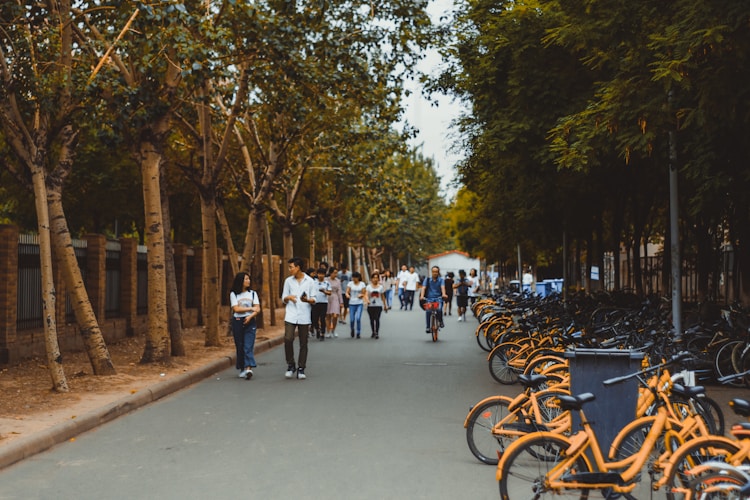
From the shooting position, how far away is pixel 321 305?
2259 centimetres

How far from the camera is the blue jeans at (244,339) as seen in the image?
14.3 metres

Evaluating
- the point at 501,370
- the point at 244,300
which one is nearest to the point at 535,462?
the point at 501,370

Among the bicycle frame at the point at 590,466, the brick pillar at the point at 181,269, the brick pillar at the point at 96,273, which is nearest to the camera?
the bicycle frame at the point at 590,466

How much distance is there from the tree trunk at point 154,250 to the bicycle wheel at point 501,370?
5.61m

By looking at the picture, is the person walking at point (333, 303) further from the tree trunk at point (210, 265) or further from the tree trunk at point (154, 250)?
the tree trunk at point (154, 250)

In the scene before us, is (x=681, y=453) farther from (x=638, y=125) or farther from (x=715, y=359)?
(x=715, y=359)

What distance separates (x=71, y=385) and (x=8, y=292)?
3559 mm

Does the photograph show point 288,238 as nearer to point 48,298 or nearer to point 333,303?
point 333,303

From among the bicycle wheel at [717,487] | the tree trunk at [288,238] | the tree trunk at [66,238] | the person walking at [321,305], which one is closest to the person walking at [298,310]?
the tree trunk at [66,238]

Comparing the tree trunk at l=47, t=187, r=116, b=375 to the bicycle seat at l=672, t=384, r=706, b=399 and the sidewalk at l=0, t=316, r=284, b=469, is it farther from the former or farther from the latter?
the bicycle seat at l=672, t=384, r=706, b=399

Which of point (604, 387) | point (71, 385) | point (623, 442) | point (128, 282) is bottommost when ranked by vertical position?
point (71, 385)

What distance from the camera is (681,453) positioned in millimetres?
5520

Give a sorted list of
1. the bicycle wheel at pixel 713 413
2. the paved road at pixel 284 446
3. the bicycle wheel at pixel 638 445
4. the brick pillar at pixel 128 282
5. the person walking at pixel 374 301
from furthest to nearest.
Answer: the person walking at pixel 374 301, the brick pillar at pixel 128 282, the bicycle wheel at pixel 713 413, the paved road at pixel 284 446, the bicycle wheel at pixel 638 445

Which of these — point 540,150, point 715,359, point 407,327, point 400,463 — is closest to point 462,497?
point 400,463
